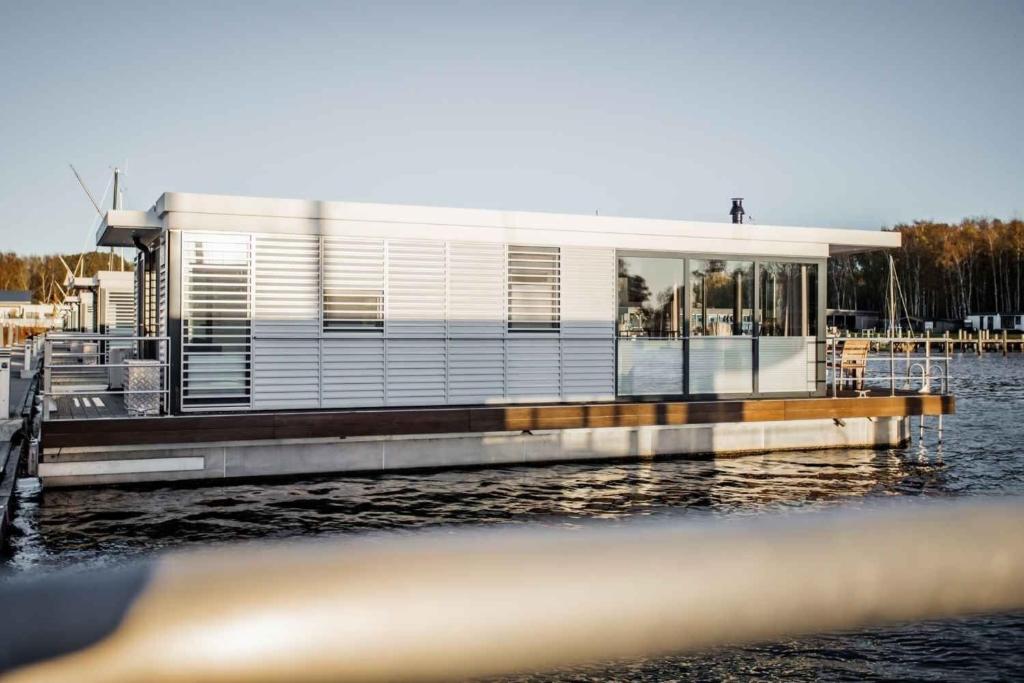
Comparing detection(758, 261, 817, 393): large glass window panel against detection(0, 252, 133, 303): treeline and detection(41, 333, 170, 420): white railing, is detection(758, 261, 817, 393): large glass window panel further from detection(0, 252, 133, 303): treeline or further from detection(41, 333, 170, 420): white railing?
detection(0, 252, 133, 303): treeline

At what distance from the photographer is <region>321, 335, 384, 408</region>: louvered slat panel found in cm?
1358

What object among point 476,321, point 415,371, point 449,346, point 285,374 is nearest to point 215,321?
point 285,374

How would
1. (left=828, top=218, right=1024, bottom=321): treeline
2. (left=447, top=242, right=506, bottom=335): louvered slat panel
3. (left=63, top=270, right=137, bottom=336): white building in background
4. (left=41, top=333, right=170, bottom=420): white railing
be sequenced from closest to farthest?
1. (left=41, top=333, right=170, bottom=420): white railing
2. (left=447, top=242, right=506, bottom=335): louvered slat panel
3. (left=63, top=270, right=137, bottom=336): white building in background
4. (left=828, top=218, right=1024, bottom=321): treeline

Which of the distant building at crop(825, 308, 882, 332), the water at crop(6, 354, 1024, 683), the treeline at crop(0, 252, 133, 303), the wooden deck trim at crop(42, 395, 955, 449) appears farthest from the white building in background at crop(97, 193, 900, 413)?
the treeline at crop(0, 252, 133, 303)

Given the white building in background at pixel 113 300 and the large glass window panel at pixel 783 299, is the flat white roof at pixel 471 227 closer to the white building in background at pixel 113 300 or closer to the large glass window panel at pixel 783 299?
the large glass window panel at pixel 783 299

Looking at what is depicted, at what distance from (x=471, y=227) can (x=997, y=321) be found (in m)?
85.5

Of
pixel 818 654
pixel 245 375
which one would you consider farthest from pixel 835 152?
pixel 818 654

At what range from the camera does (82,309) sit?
4562 centimetres

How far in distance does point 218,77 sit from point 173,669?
84.2 feet

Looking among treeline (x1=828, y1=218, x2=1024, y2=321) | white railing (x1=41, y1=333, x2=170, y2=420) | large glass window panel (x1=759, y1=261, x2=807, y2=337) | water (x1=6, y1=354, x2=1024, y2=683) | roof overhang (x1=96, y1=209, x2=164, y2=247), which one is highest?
treeline (x1=828, y1=218, x2=1024, y2=321)

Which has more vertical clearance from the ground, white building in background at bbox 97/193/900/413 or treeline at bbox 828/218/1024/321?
treeline at bbox 828/218/1024/321

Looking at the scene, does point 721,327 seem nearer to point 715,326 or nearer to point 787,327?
point 715,326

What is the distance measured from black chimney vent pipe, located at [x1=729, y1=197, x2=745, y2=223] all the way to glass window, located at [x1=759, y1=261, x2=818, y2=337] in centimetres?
201

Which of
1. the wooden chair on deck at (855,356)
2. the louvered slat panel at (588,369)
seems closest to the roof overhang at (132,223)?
the louvered slat panel at (588,369)
